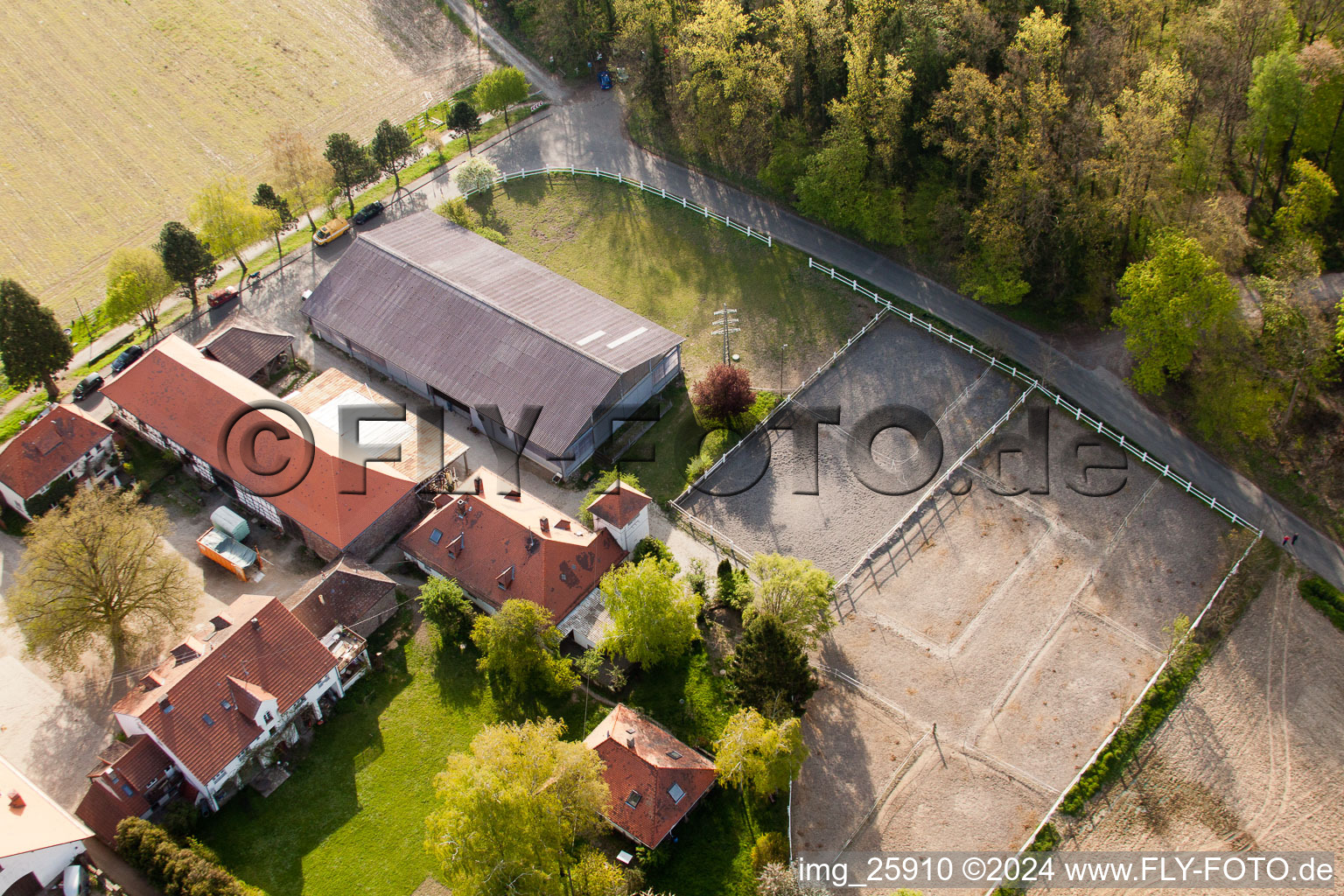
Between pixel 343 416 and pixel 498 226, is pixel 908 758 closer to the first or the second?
pixel 343 416

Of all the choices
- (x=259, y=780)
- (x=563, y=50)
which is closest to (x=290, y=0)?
(x=563, y=50)

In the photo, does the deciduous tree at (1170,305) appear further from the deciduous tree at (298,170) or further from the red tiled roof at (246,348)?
the deciduous tree at (298,170)

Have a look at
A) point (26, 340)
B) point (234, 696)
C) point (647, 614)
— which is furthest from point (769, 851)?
point (26, 340)

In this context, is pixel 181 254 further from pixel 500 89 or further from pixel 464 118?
pixel 500 89

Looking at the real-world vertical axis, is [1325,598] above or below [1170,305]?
below

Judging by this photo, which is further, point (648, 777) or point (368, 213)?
point (368, 213)

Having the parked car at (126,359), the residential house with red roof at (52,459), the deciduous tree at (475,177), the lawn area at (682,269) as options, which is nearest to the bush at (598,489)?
the lawn area at (682,269)
